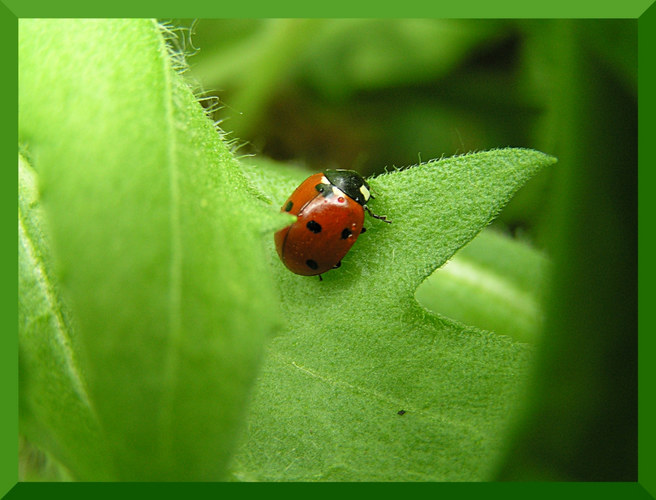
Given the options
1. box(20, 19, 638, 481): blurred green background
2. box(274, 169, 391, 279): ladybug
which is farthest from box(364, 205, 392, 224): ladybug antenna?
box(20, 19, 638, 481): blurred green background

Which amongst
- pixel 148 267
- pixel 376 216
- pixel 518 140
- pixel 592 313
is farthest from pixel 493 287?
pixel 148 267

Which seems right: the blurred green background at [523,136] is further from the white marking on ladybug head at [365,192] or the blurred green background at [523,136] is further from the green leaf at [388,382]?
the white marking on ladybug head at [365,192]

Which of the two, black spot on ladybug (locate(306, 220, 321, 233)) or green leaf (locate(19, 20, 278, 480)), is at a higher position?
green leaf (locate(19, 20, 278, 480))

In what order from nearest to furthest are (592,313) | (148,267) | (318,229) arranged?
1. (148,267)
2. (318,229)
3. (592,313)

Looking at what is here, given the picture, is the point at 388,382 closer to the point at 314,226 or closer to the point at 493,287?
the point at 314,226

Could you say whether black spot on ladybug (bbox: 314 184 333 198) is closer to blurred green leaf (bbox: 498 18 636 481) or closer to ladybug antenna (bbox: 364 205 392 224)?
ladybug antenna (bbox: 364 205 392 224)

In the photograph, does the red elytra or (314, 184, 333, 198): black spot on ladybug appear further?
(314, 184, 333, 198): black spot on ladybug

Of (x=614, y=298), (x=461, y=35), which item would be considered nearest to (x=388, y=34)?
(x=461, y=35)
